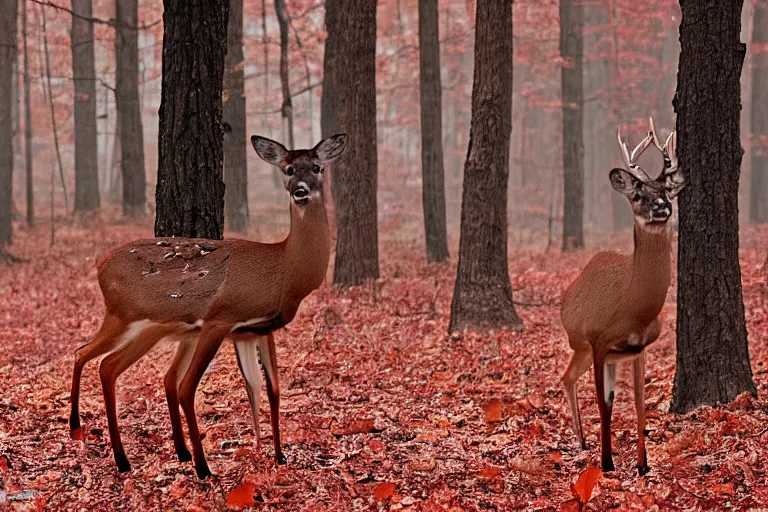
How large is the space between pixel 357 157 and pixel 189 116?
6.49m

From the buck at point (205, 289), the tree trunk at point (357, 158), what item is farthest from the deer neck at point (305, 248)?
the tree trunk at point (357, 158)

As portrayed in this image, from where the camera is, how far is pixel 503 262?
10.5m

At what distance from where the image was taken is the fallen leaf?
23.9 feet

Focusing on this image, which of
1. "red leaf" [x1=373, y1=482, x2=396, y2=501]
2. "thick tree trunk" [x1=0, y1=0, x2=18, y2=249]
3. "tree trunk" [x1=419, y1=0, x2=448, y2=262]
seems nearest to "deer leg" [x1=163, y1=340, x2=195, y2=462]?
"red leaf" [x1=373, y1=482, x2=396, y2=501]

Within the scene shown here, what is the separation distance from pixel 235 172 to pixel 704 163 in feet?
46.9

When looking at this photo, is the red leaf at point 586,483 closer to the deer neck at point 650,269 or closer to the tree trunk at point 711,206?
the deer neck at point 650,269

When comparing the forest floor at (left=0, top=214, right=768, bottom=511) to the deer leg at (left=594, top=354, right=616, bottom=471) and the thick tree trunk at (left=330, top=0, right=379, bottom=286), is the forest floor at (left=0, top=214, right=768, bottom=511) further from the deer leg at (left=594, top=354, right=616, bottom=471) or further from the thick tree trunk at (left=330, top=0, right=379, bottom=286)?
the thick tree trunk at (left=330, top=0, right=379, bottom=286)

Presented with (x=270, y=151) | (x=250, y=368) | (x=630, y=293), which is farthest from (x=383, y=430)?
(x=270, y=151)

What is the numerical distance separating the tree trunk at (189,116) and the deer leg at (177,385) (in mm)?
1561

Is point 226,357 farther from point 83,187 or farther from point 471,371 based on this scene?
point 83,187

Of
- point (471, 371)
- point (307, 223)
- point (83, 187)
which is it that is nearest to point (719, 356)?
point (471, 371)

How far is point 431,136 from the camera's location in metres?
18.1

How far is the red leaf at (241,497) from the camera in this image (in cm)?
541

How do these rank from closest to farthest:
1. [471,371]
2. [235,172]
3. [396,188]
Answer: [471,371] < [235,172] < [396,188]
